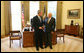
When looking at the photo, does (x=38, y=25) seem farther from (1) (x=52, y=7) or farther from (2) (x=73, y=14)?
(1) (x=52, y=7)

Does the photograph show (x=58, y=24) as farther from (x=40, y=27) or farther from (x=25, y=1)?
(x=40, y=27)

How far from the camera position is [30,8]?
7.25m

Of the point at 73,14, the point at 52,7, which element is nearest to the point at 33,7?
the point at 52,7

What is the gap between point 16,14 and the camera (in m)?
6.99

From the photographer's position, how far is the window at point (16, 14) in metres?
6.84

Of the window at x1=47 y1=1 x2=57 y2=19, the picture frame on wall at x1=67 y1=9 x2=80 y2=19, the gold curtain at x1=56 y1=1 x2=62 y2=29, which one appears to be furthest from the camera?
the window at x1=47 y1=1 x2=57 y2=19

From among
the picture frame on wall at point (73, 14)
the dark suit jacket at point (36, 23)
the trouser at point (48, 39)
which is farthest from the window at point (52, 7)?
the dark suit jacket at point (36, 23)

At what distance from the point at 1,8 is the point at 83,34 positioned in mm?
5278

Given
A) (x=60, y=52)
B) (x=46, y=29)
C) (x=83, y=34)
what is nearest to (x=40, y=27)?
(x=46, y=29)

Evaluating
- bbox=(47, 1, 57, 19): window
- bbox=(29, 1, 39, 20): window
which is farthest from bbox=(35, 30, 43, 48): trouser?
bbox=(47, 1, 57, 19): window

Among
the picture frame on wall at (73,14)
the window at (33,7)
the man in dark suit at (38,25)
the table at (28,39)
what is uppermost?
the window at (33,7)

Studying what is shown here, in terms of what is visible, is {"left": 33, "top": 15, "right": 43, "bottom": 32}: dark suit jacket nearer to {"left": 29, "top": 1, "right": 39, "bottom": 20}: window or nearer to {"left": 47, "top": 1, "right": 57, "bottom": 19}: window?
{"left": 29, "top": 1, "right": 39, "bottom": 20}: window

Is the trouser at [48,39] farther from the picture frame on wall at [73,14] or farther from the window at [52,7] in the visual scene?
the window at [52,7]

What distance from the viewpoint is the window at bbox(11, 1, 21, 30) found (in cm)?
684
